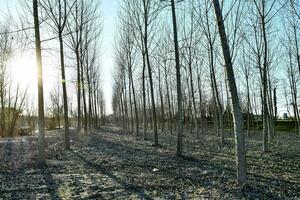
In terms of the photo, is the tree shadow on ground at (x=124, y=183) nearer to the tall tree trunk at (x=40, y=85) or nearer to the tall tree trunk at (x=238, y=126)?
the tall tree trunk at (x=40, y=85)

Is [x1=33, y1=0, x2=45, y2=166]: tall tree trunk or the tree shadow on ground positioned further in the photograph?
[x1=33, y1=0, x2=45, y2=166]: tall tree trunk

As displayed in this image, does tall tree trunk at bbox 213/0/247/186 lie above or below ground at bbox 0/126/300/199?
above

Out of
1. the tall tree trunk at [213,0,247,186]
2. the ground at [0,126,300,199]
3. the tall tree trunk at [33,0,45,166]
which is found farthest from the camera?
the tall tree trunk at [33,0,45,166]

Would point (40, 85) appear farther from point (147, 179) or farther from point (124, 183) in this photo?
point (147, 179)

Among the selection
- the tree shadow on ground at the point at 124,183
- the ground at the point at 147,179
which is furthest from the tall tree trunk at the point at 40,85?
the tree shadow on ground at the point at 124,183

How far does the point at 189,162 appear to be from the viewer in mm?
10023

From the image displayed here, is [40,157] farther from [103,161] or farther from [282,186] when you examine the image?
[282,186]

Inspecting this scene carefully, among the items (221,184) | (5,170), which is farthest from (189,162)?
(5,170)

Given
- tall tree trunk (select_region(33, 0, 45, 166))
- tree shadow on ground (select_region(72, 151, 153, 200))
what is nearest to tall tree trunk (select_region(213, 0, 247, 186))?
tree shadow on ground (select_region(72, 151, 153, 200))

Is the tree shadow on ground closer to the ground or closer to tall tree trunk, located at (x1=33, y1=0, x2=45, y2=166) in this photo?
the ground

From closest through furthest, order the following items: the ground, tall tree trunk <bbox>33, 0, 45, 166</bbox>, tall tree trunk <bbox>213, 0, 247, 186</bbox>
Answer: the ground, tall tree trunk <bbox>213, 0, 247, 186</bbox>, tall tree trunk <bbox>33, 0, 45, 166</bbox>

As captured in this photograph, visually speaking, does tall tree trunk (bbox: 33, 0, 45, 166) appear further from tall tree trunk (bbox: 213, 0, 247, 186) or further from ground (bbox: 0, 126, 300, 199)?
tall tree trunk (bbox: 213, 0, 247, 186)

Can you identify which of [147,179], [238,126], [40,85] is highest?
[40,85]

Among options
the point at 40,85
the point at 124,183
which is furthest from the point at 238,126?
the point at 40,85
